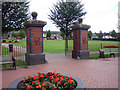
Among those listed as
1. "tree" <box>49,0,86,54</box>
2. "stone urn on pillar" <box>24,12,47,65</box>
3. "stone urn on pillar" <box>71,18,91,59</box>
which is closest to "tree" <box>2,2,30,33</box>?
"tree" <box>49,0,86,54</box>

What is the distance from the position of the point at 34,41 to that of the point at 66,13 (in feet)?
27.8

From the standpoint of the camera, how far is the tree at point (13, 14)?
12727mm

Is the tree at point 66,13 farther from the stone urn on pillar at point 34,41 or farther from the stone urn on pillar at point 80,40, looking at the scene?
the stone urn on pillar at point 34,41

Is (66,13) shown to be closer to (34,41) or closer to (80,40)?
(80,40)

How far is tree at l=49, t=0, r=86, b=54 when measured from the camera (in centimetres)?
1504

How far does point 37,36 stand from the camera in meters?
8.06

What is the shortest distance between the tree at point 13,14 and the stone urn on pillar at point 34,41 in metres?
6.01

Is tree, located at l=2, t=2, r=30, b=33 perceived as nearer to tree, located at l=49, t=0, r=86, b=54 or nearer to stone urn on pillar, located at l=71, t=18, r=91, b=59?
tree, located at l=49, t=0, r=86, b=54

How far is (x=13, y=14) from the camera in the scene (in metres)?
13.0

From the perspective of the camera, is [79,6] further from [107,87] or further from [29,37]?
[107,87]

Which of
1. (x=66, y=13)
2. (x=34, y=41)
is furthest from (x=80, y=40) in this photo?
(x=66, y=13)

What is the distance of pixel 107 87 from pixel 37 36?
5394 millimetres

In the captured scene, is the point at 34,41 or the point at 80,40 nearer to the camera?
the point at 34,41

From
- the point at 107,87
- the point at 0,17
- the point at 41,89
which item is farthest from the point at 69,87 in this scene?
the point at 0,17
